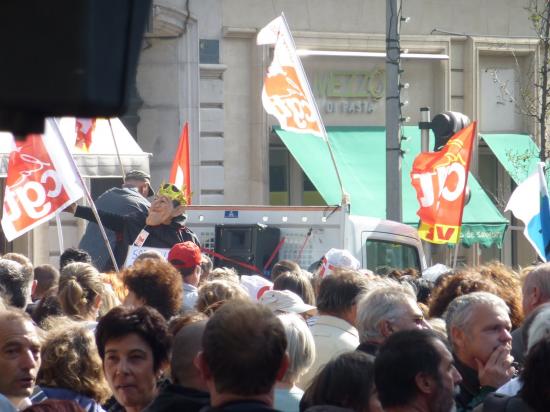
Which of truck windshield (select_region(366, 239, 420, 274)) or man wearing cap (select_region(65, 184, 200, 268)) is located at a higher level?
man wearing cap (select_region(65, 184, 200, 268))

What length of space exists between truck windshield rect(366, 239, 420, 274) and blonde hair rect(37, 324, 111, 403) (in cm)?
725

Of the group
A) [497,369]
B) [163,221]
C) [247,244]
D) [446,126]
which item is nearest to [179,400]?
[497,369]

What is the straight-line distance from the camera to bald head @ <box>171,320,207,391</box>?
4113mm

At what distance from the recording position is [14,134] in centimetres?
174

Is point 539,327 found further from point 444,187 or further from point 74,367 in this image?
point 444,187

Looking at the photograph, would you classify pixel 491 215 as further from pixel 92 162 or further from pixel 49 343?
pixel 49 343

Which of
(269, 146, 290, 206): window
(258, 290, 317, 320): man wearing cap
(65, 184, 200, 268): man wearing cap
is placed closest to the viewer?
(258, 290, 317, 320): man wearing cap

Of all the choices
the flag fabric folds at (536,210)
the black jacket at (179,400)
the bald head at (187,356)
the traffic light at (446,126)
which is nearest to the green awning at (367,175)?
the traffic light at (446,126)

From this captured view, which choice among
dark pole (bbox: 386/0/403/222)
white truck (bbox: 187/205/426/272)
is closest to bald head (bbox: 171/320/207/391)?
white truck (bbox: 187/205/426/272)

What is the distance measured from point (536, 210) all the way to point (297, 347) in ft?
21.8

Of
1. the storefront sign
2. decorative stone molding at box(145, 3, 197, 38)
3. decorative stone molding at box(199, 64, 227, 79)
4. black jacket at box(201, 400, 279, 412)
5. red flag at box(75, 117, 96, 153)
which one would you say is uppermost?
decorative stone molding at box(145, 3, 197, 38)

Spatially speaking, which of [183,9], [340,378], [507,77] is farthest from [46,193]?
[507,77]

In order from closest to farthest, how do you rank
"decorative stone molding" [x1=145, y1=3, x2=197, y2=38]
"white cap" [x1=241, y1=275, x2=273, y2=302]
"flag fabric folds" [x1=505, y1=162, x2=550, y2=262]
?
"white cap" [x1=241, y1=275, x2=273, y2=302], "flag fabric folds" [x1=505, y1=162, x2=550, y2=262], "decorative stone molding" [x1=145, y1=3, x2=197, y2=38]

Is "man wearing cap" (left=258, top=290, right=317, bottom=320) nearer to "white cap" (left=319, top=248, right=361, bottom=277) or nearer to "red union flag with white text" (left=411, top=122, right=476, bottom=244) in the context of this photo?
"white cap" (left=319, top=248, right=361, bottom=277)
